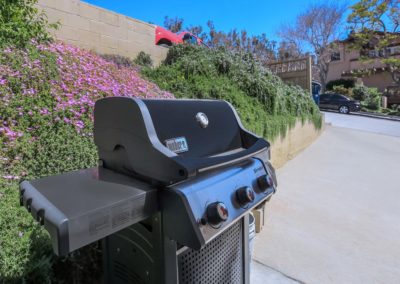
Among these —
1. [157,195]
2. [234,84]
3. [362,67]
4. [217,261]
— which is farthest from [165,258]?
[362,67]

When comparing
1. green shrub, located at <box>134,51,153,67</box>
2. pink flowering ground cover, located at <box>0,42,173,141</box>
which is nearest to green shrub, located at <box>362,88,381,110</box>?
green shrub, located at <box>134,51,153,67</box>

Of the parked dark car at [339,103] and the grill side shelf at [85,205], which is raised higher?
the parked dark car at [339,103]

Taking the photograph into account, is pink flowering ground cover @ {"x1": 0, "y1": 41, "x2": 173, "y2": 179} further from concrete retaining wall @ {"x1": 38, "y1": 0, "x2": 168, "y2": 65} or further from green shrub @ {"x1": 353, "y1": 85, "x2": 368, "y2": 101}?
green shrub @ {"x1": 353, "y1": 85, "x2": 368, "y2": 101}

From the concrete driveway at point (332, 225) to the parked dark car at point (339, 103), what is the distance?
12.3 metres

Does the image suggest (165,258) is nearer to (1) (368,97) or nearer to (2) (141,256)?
(2) (141,256)

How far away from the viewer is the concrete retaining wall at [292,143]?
5870mm

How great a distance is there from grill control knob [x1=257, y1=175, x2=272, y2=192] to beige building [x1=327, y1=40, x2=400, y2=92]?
84.6ft

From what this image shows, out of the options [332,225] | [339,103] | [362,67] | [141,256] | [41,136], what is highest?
[362,67]

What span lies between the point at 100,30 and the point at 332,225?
194 inches

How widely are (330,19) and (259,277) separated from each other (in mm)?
26337

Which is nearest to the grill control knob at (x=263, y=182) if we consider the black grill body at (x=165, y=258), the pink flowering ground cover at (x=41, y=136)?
the black grill body at (x=165, y=258)

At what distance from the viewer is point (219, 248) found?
4.74 feet

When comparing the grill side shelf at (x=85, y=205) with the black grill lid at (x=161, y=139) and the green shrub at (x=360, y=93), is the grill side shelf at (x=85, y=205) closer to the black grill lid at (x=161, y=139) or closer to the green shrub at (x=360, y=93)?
the black grill lid at (x=161, y=139)

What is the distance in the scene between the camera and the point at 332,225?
11.7 ft
